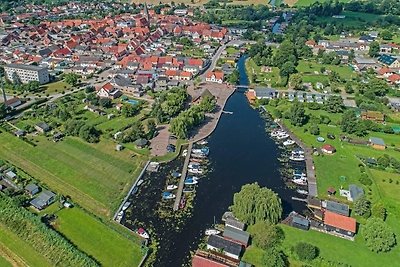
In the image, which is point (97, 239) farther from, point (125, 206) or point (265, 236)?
point (265, 236)

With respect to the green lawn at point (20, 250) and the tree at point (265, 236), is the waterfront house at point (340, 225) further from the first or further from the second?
the green lawn at point (20, 250)

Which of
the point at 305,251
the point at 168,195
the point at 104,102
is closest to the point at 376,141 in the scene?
the point at 305,251

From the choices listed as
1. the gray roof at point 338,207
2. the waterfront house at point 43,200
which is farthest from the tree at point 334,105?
the waterfront house at point 43,200

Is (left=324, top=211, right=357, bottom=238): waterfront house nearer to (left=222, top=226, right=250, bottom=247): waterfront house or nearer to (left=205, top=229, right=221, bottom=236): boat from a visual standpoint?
(left=222, top=226, right=250, bottom=247): waterfront house

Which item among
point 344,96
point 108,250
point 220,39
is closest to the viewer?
point 108,250

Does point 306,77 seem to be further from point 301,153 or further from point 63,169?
point 63,169


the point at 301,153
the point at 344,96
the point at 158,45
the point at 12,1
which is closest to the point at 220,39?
the point at 158,45
